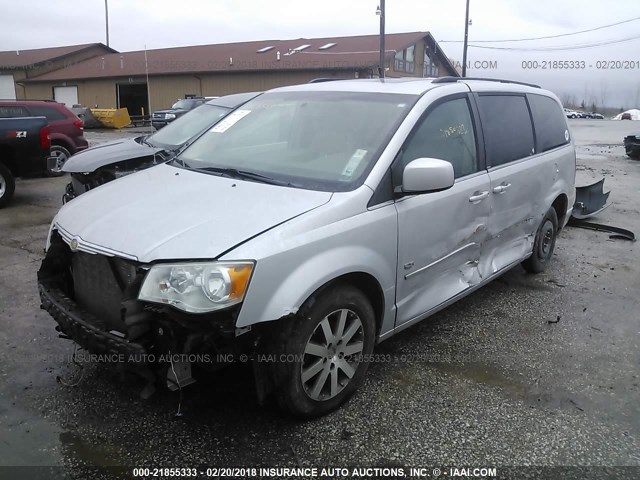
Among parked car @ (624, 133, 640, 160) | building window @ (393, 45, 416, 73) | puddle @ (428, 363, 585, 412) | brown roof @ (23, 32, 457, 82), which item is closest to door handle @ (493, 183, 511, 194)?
puddle @ (428, 363, 585, 412)

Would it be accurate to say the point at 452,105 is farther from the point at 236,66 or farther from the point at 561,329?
the point at 236,66

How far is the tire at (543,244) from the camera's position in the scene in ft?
17.1

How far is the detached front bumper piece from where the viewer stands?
8.32 ft

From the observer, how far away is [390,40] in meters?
34.6

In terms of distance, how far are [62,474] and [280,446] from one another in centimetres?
102

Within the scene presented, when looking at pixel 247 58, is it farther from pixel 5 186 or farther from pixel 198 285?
pixel 198 285

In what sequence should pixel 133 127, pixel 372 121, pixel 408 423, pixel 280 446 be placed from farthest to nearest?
pixel 133 127
pixel 372 121
pixel 408 423
pixel 280 446

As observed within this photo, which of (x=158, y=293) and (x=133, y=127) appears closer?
(x=158, y=293)

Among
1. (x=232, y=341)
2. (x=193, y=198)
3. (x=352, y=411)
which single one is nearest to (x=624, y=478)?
(x=352, y=411)

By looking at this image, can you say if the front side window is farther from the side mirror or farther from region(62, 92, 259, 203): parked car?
region(62, 92, 259, 203): parked car

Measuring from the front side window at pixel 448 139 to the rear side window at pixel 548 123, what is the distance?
1251 millimetres

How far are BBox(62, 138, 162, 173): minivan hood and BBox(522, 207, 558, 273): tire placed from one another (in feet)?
14.7

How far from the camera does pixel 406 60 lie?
34.3 meters

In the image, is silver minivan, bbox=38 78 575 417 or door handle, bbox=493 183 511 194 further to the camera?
door handle, bbox=493 183 511 194
